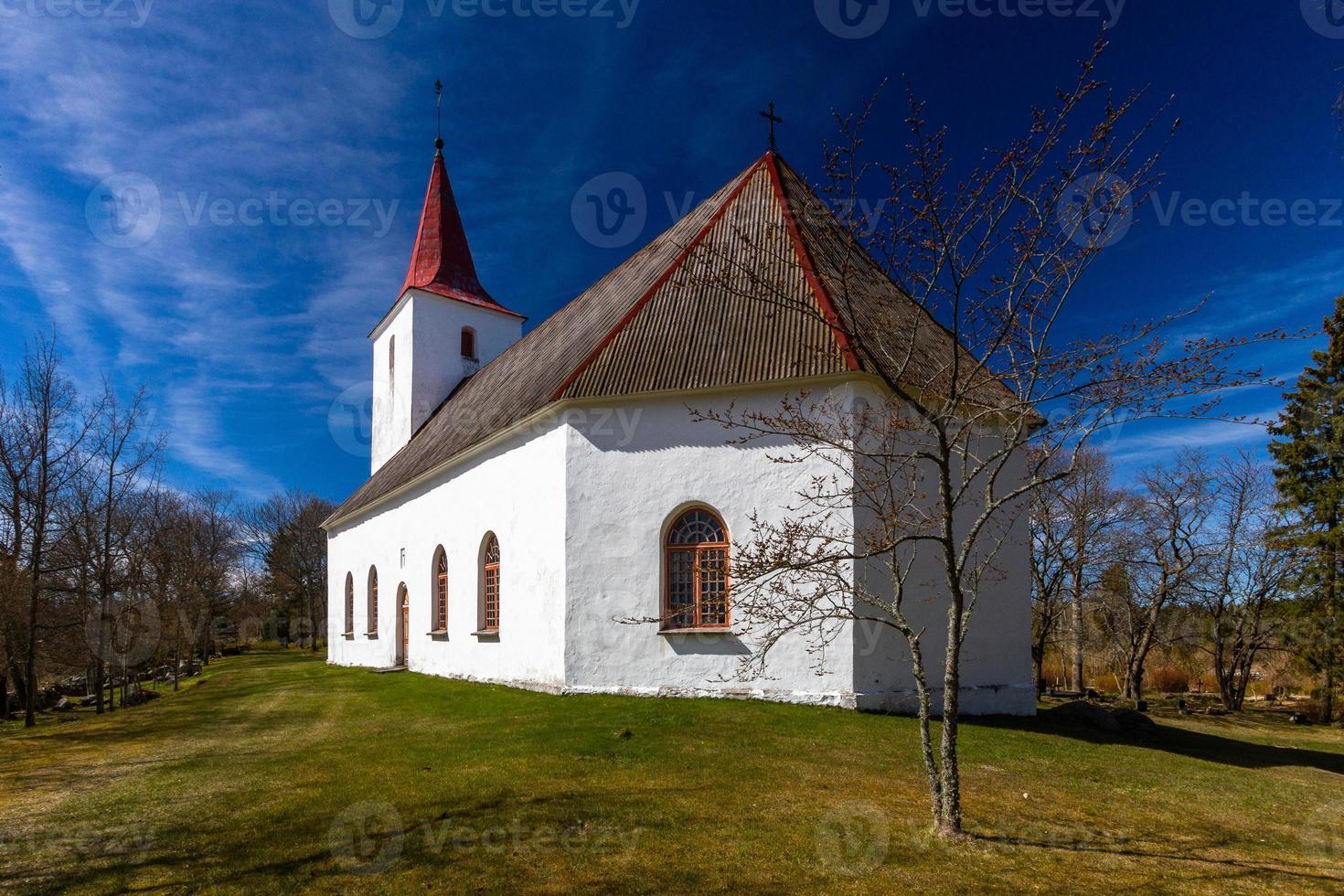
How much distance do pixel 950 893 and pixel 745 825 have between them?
1898 mm

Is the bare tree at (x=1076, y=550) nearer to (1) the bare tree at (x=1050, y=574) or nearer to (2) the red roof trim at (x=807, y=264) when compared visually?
(1) the bare tree at (x=1050, y=574)

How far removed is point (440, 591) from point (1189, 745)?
17560 mm

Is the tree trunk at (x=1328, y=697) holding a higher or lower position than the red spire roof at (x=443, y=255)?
lower

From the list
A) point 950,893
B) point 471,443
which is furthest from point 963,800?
point 471,443

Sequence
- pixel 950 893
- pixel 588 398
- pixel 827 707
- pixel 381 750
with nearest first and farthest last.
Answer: pixel 950 893
pixel 381 750
pixel 827 707
pixel 588 398

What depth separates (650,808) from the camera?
284 inches

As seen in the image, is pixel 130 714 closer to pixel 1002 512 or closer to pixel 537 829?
pixel 537 829

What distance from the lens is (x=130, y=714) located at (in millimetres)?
16938

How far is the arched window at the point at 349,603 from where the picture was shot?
29484 mm

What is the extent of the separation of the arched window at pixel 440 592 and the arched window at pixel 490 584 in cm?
326
